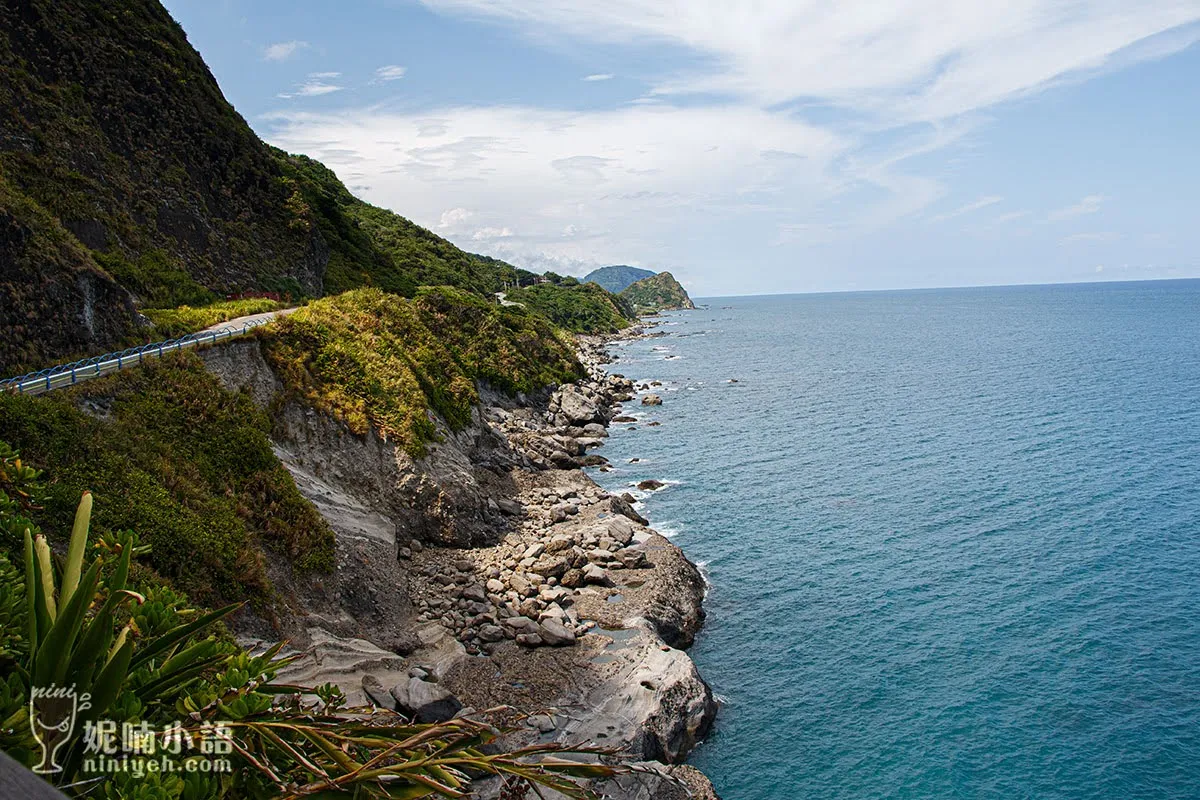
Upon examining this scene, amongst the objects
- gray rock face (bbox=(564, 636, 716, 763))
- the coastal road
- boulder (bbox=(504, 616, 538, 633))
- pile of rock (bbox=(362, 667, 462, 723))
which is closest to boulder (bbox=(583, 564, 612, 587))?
boulder (bbox=(504, 616, 538, 633))

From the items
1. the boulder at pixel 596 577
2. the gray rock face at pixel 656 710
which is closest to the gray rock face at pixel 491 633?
the gray rock face at pixel 656 710

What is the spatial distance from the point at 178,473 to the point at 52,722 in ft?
65.5

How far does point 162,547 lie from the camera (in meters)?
18.1

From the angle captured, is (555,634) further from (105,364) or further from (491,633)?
(105,364)

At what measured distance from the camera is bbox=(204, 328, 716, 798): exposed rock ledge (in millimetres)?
21766

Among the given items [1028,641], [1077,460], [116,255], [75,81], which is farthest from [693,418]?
[75,81]

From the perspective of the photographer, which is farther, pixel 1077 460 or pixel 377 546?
pixel 1077 460

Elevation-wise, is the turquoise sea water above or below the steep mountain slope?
below

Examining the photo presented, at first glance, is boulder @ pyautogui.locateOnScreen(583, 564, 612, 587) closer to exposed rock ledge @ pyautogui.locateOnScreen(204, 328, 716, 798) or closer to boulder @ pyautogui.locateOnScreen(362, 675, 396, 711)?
exposed rock ledge @ pyautogui.locateOnScreen(204, 328, 716, 798)

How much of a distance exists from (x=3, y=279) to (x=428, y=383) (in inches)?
847

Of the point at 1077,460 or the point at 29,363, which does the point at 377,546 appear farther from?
the point at 1077,460

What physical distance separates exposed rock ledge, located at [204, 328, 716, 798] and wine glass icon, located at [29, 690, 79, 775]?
14.8m

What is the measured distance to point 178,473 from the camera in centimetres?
2127

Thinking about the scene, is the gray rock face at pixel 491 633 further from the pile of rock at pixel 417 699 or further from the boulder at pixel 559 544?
the boulder at pixel 559 544
